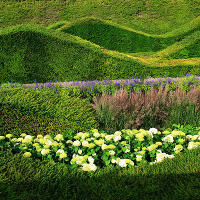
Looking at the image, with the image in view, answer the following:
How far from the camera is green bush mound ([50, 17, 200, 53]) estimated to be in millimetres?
15047

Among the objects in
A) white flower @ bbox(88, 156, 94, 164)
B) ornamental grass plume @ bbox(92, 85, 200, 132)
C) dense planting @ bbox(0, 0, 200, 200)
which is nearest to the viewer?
dense planting @ bbox(0, 0, 200, 200)

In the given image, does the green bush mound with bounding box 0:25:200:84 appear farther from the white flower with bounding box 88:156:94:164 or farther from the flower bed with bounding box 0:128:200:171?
the white flower with bounding box 88:156:94:164

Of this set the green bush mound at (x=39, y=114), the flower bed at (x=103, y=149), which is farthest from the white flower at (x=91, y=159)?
the green bush mound at (x=39, y=114)

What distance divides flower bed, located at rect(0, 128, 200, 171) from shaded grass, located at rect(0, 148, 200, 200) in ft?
0.66

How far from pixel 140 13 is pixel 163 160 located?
19821 mm

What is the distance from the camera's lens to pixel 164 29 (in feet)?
64.1

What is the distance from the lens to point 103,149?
3174mm

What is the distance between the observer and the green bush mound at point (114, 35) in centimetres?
1505

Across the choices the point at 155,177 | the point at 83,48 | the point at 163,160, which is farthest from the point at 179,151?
the point at 83,48

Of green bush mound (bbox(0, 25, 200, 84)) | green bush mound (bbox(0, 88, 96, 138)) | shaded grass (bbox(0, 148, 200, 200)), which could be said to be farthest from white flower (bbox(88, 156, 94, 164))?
green bush mound (bbox(0, 25, 200, 84))

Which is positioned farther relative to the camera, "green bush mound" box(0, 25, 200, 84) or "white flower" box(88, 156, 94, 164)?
"green bush mound" box(0, 25, 200, 84)

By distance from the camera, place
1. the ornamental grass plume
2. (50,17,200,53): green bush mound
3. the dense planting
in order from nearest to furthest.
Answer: the dense planting → the ornamental grass plume → (50,17,200,53): green bush mound

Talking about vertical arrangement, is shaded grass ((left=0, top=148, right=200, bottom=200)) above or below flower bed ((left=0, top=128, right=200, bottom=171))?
above

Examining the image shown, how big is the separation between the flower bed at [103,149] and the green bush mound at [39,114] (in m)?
1.06
